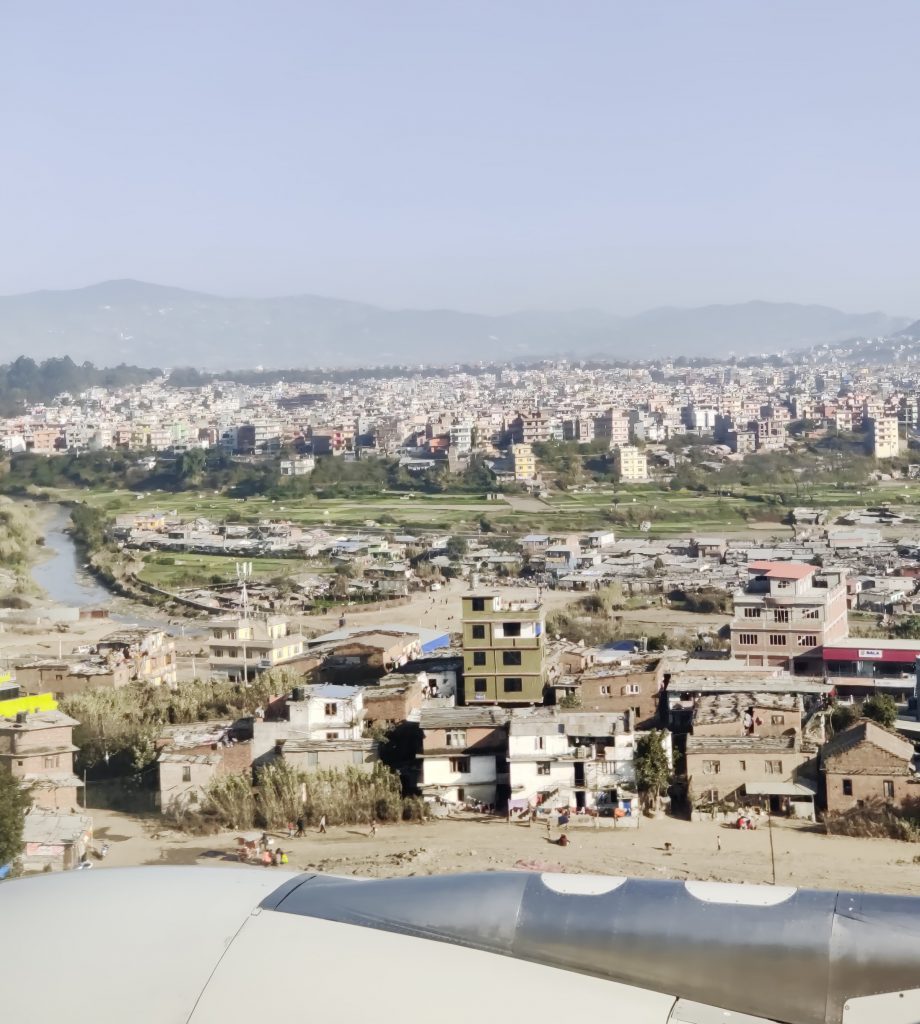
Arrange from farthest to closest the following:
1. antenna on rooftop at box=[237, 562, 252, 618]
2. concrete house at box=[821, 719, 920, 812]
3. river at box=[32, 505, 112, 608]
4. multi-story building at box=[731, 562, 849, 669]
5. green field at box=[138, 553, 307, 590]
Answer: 1. green field at box=[138, 553, 307, 590]
2. river at box=[32, 505, 112, 608]
3. antenna on rooftop at box=[237, 562, 252, 618]
4. multi-story building at box=[731, 562, 849, 669]
5. concrete house at box=[821, 719, 920, 812]

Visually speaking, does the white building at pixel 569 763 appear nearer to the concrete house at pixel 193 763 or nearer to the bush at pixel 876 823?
the bush at pixel 876 823

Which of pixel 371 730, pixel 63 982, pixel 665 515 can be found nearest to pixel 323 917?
pixel 63 982

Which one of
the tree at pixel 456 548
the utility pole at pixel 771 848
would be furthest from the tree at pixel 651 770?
the tree at pixel 456 548

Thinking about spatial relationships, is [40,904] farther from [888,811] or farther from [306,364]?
[306,364]

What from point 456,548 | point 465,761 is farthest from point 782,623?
point 456,548

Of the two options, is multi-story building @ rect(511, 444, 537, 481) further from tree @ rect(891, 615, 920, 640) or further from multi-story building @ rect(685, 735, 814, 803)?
multi-story building @ rect(685, 735, 814, 803)

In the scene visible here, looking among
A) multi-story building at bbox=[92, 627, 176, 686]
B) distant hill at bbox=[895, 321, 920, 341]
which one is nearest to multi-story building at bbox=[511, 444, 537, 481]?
multi-story building at bbox=[92, 627, 176, 686]

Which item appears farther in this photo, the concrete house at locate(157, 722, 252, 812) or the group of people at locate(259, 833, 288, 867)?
the concrete house at locate(157, 722, 252, 812)
